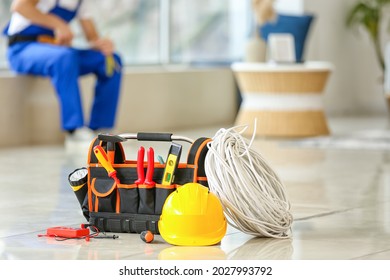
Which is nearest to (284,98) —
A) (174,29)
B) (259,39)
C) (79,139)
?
(259,39)

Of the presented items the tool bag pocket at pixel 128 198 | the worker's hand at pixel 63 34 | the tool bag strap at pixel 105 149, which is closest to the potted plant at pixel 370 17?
the worker's hand at pixel 63 34

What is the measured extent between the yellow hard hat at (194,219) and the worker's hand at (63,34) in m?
3.51

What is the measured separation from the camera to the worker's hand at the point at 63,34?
20.1ft

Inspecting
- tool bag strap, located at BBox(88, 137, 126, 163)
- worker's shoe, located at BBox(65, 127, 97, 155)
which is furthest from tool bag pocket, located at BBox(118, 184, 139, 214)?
worker's shoe, located at BBox(65, 127, 97, 155)

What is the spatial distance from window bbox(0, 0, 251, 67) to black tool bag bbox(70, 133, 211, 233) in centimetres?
471

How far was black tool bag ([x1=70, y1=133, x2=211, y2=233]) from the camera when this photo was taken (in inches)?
114

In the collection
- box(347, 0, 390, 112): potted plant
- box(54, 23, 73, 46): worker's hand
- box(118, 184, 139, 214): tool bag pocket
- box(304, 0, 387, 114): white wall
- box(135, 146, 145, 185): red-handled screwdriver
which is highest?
box(135, 146, 145, 185): red-handled screwdriver

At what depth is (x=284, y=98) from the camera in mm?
6805

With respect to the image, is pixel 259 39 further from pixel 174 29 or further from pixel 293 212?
pixel 293 212

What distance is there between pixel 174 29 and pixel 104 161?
560cm

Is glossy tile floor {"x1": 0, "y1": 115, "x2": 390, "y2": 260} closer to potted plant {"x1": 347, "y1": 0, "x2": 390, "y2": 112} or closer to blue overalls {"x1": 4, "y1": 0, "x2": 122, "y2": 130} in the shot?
blue overalls {"x1": 4, "y1": 0, "x2": 122, "y2": 130}
